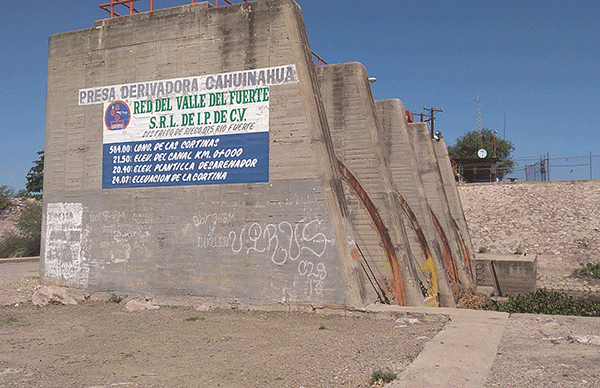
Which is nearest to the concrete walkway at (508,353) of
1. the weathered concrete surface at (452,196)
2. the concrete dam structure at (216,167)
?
the concrete dam structure at (216,167)

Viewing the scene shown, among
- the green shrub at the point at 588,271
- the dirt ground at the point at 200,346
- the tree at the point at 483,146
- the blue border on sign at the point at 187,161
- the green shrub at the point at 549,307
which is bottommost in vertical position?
the green shrub at the point at 549,307

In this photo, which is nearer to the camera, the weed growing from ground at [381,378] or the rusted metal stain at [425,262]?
the weed growing from ground at [381,378]

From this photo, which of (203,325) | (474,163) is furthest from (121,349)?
(474,163)

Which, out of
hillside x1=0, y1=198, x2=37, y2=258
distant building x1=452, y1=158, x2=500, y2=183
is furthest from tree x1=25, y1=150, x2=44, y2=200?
distant building x1=452, y1=158, x2=500, y2=183

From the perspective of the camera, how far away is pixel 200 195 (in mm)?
11406

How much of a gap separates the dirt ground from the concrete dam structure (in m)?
0.89

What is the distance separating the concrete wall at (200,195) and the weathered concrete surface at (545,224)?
17788 mm

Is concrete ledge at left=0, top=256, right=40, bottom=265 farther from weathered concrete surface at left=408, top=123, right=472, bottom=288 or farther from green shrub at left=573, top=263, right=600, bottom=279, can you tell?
green shrub at left=573, top=263, right=600, bottom=279

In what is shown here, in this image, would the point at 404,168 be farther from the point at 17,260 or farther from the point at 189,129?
the point at 17,260

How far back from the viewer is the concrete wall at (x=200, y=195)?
10.4 metres

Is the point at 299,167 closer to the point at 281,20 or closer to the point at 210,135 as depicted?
the point at 210,135

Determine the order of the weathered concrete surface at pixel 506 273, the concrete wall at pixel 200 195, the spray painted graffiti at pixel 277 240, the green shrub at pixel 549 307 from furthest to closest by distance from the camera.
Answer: the weathered concrete surface at pixel 506 273 < the green shrub at pixel 549 307 < the concrete wall at pixel 200 195 < the spray painted graffiti at pixel 277 240

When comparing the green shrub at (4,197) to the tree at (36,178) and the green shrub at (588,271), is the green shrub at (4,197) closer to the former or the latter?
the tree at (36,178)

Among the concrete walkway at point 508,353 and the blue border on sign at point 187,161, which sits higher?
the blue border on sign at point 187,161
